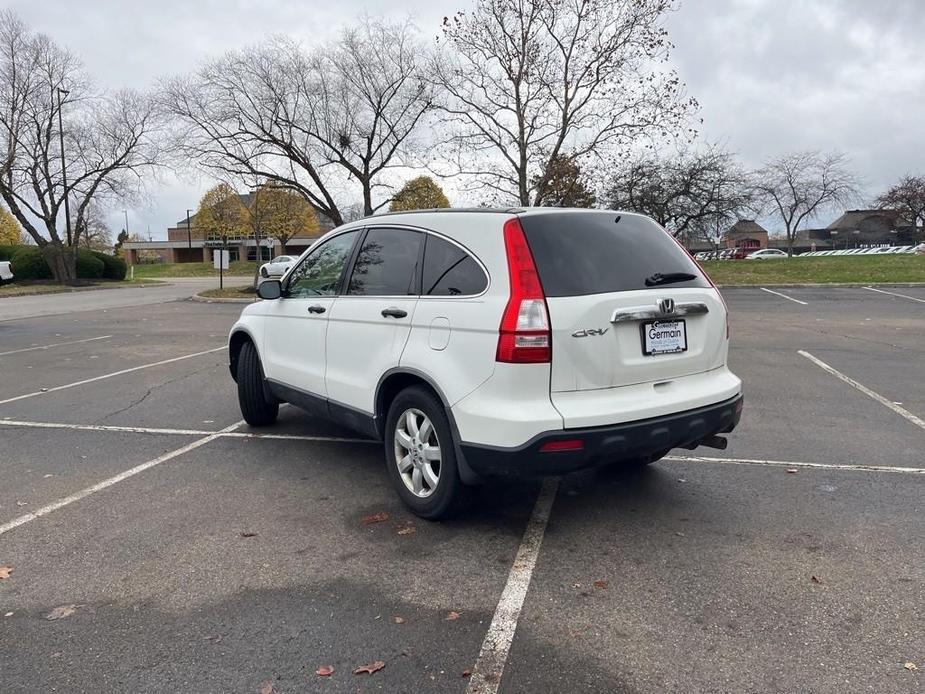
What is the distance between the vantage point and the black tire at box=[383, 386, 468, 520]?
11.7 feet

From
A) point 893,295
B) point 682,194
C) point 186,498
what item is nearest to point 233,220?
point 682,194

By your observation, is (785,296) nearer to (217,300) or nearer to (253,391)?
(253,391)

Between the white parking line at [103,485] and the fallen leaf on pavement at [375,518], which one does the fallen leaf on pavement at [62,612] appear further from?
the fallen leaf on pavement at [375,518]

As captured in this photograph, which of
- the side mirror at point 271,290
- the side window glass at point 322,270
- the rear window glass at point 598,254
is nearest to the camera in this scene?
the rear window glass at point 598,254

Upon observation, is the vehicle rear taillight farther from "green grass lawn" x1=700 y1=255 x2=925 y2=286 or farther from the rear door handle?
"green grass lawn" x1=700 y1=255 x2=925 y2=286

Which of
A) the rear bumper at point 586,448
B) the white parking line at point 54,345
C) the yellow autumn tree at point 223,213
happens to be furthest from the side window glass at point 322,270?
the yellow autumn tree at point 223,213

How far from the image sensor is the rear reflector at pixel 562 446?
321 cm

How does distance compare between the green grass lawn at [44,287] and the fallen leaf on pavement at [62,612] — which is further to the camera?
the green grass lawn at [44,287]

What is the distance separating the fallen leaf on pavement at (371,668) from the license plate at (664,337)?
1955 millimetres

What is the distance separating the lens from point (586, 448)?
324 cm

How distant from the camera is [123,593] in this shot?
3100 millimetres

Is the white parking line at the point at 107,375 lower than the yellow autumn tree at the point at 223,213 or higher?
lower

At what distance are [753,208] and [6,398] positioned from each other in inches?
1590

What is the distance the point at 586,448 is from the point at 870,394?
5.21 m
